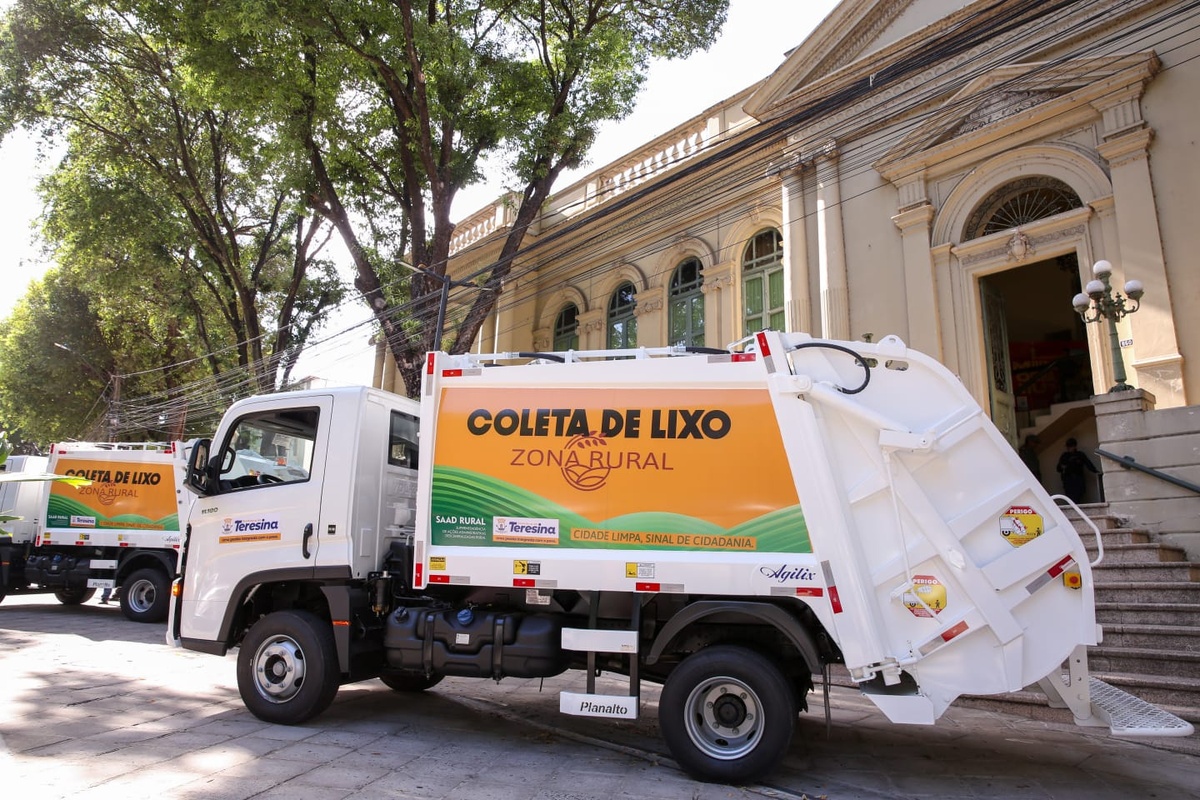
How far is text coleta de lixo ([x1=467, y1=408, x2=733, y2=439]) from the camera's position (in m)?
5.04

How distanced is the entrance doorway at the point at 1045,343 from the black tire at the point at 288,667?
489 inches

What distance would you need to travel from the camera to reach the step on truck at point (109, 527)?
11906 mm

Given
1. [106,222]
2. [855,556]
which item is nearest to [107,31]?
[106,222]

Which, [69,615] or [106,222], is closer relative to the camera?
[69,615]

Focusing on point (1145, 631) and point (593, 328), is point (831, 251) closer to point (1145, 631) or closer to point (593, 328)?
point (593, 328)

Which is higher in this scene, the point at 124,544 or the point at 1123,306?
the point at 1123,306

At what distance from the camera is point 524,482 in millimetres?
5316

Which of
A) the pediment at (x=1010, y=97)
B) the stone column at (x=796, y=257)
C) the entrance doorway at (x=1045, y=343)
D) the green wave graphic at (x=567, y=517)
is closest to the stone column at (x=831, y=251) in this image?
the stone column at (x=796, y=257)

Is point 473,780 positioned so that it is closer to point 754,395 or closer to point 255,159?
point 754,395

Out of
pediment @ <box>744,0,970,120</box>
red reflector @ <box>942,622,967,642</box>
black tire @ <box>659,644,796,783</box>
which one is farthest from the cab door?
pediment @ <box>744,0,970,120</box>

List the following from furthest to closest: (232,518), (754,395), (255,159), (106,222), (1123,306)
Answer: (106,222) → (255,159) → (1123,306) → (232,518) → (754,395)

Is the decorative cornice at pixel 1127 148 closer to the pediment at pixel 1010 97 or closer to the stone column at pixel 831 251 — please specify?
the pediment at pixel 1010 97

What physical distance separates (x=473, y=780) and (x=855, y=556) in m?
2.74

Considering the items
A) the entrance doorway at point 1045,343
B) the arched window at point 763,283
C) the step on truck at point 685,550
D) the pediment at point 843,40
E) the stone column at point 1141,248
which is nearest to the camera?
the step on truck at point 685,550
